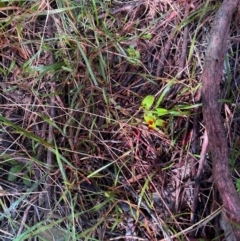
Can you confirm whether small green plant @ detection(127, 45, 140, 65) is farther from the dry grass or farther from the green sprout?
the green sprout

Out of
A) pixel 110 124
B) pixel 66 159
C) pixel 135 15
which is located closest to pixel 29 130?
pixel 66 159

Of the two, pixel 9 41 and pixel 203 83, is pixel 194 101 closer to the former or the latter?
pixel 203 83

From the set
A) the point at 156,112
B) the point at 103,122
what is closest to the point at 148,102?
the point at 156,112

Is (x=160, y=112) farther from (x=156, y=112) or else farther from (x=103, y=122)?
(x=103, y=122)

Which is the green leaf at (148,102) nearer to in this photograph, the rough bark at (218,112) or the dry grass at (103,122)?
the dry grass at (103,122)

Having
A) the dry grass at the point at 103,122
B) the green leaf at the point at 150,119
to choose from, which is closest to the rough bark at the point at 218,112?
the dry grass at the point at 103,122
